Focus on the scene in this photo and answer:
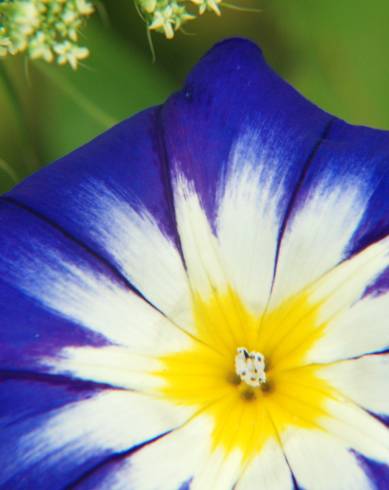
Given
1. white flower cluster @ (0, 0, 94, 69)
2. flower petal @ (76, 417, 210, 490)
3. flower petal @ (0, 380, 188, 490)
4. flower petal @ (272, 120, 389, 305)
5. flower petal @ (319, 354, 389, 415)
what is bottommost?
flower petal @ (319, 354, 389, 415)

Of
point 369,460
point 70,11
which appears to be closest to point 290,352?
point 369,460

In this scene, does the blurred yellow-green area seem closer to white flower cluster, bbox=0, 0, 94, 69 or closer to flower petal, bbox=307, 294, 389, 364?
white flower cluster, bbox=0, 0, 94, 69

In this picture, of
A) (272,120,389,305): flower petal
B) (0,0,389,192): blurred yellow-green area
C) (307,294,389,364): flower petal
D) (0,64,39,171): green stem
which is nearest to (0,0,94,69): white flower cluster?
(0,64,39,171): green stem

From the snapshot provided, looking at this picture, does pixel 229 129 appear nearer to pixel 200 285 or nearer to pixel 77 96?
pixel 200 285

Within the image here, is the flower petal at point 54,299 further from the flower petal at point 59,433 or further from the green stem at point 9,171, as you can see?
the green stem at point 9,171

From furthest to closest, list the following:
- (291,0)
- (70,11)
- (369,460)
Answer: (291,0) < (70,11) < (369,460)

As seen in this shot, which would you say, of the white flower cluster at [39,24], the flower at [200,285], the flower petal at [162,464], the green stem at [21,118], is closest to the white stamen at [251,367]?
the flower at [200,285]

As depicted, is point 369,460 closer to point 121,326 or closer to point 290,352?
point 290,352
